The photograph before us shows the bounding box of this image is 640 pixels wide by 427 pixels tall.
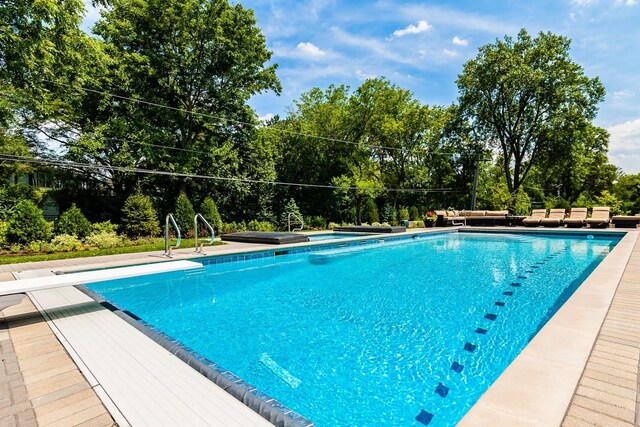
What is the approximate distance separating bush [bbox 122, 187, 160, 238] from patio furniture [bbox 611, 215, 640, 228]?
2087cm

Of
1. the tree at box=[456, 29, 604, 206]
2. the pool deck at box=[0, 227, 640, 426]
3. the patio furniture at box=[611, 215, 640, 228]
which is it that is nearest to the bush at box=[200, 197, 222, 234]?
the pool deck at box=[0, 227, 640, 426]

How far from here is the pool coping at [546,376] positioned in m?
1.75

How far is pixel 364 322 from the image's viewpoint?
450cm

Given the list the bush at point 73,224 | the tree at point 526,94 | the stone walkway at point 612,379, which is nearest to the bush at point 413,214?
the tree at point 526,94

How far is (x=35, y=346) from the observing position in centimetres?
297

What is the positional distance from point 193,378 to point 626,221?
19.4 m

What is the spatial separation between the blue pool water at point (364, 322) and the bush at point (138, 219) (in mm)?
6072

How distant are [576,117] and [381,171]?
13.1m

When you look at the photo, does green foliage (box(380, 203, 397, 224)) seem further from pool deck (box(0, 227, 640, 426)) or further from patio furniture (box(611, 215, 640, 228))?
pool deck (box(0, 227, 640, 426))

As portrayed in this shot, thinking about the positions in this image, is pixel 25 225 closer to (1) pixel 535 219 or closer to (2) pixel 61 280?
(2) pixel 61 280

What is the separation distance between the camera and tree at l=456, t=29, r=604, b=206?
20516 mm

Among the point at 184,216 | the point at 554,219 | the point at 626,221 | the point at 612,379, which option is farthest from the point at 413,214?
the point at 612,379

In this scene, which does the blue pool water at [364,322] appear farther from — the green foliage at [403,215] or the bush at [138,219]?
the green foliage at [403,215]

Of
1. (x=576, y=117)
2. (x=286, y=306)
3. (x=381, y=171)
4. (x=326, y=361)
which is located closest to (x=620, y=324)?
(x=326, y=361)
